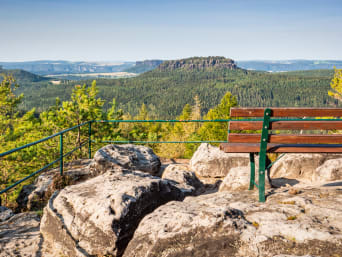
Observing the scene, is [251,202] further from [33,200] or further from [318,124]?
[33,200]

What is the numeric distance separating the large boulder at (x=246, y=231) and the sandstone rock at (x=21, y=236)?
1517mm

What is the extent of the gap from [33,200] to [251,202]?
4.48m

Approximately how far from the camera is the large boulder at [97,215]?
3453 mm

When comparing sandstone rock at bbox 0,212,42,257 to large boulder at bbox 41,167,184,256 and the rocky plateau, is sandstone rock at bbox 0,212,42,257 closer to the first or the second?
the rocky plateau

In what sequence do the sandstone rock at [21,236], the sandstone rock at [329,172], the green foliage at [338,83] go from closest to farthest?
the sandstone rock at [21,236] < the sandstone rock at [329,172] < the green foliage at [338,83]

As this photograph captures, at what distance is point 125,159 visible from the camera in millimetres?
6859


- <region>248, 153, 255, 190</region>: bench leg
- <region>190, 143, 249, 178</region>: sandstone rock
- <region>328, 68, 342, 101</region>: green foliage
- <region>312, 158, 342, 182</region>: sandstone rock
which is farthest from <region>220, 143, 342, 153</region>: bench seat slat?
<region>328, 68, 342, 101</region>: green foliage

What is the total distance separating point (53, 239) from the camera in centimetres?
379

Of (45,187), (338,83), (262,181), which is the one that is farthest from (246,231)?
(338,83)

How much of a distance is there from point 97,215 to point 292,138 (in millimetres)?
2858

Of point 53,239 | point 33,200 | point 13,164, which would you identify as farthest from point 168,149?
point 53,239

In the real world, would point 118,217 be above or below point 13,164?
above

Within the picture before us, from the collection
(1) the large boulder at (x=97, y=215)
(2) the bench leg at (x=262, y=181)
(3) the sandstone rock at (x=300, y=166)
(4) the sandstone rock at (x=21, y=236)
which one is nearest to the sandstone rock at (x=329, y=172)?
(3) the sandstone rock at (x=300, y=166)

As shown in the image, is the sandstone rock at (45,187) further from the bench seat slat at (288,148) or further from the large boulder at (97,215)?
the bench seat slat at (288,148)
